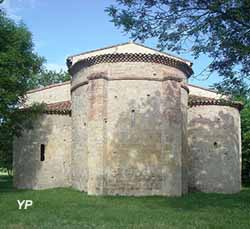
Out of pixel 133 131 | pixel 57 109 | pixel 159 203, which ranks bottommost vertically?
pixel 159 203

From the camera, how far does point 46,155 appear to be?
2388cm

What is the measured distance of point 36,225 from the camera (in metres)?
11.2

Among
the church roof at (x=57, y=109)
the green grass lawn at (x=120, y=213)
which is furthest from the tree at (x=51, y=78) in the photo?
the green grass lawn at (x=120, y=213)

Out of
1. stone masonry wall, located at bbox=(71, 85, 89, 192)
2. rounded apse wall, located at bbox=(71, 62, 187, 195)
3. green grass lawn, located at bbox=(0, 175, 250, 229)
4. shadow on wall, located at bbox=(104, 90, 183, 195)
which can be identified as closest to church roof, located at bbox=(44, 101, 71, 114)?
stone masonry wall, located at bbox=(71, 85, 89, 192)

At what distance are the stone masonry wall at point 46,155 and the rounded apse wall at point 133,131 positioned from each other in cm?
286

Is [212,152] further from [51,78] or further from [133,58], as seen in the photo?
[51,78]

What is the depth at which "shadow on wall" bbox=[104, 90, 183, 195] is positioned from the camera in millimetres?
20078

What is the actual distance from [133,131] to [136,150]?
0.87 m

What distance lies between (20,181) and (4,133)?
331 cm

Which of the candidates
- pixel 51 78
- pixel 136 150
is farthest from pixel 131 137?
pixel 51 78

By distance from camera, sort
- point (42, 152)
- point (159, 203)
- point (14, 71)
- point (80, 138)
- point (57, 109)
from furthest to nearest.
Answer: point (57, 109), point (42, 152), point (80, 138), point (14, 71), point (159, 203)

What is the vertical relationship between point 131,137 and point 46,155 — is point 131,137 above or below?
above

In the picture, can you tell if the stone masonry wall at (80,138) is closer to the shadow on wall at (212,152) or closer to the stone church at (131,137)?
the stone church at (131,137)

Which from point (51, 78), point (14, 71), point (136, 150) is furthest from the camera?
point (51, 78)
